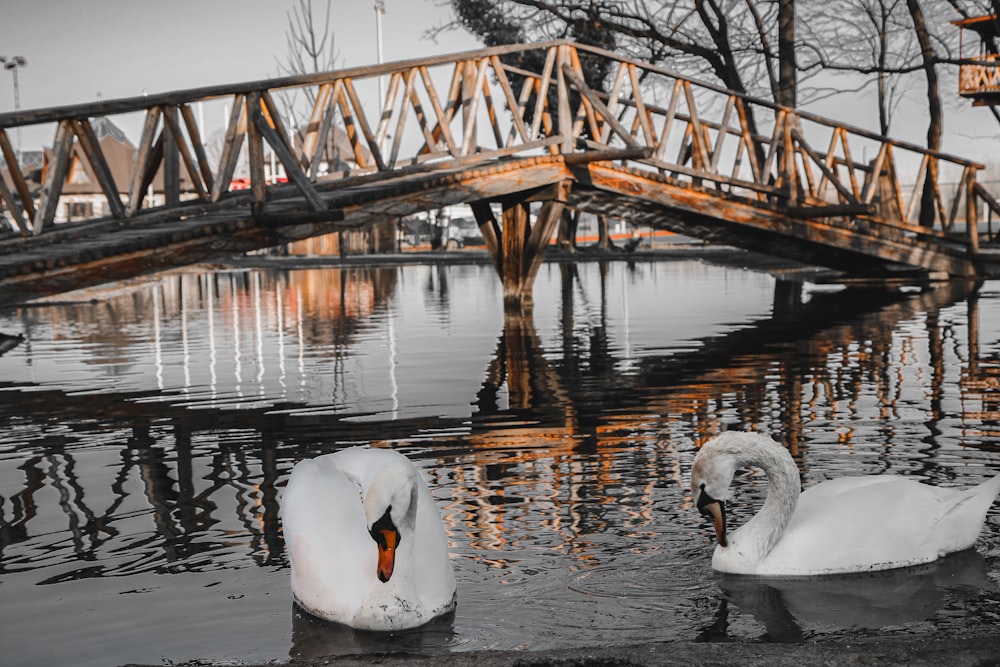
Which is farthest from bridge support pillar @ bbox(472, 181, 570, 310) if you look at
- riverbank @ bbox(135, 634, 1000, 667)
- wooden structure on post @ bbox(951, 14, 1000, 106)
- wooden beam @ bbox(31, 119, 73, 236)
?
wooden structure on post @ bbox(951, 14, 1000, 106)

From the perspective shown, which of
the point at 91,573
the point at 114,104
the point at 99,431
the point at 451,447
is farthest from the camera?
the point at 114,104

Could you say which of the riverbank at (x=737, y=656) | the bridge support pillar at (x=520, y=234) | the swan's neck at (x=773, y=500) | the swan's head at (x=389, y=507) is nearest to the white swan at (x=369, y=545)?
the swan's head at (x=389, y=507)

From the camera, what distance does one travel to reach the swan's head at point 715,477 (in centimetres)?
506

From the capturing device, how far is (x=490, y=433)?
844cm

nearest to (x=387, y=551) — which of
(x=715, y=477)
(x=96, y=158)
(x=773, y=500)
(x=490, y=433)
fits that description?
(x=715, y=477)

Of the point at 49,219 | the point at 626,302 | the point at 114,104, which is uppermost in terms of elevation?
the point at 114,104

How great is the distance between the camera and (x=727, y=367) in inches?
463

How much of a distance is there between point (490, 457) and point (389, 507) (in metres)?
3.24

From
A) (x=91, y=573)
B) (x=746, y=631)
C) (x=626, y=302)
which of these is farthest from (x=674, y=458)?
(x=626, y=302)

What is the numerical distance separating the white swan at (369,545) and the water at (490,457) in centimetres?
10

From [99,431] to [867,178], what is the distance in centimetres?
1436

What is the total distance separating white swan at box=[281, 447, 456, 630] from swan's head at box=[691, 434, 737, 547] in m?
1.05

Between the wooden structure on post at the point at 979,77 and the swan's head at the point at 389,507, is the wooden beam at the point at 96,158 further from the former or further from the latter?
the wooden structure on post at the point at 979,77

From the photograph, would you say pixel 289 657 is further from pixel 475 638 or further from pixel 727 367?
pixel 727 367
